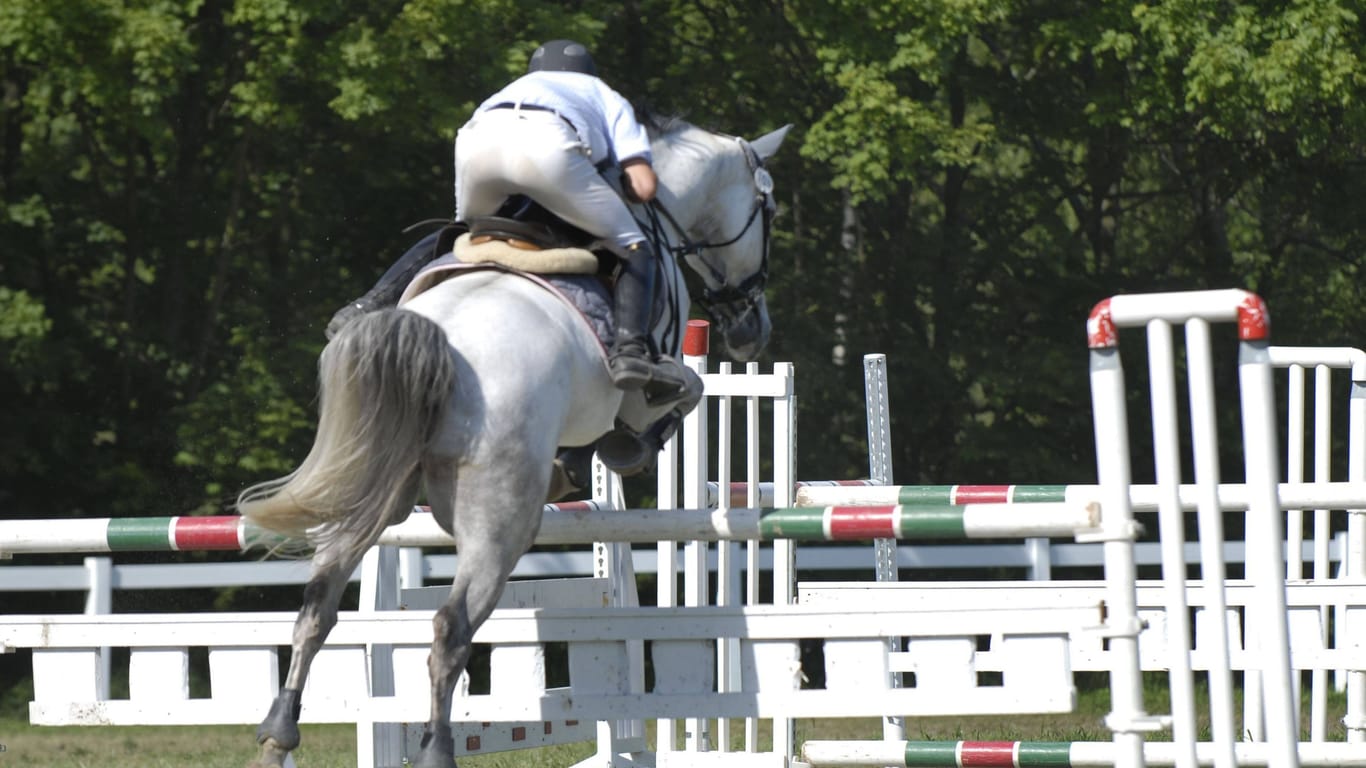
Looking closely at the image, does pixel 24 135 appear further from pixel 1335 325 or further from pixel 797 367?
pixel 1335 325

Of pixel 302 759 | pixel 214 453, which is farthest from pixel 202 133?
pixel 302 759

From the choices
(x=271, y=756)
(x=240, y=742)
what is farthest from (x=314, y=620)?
(x=240, y=742)

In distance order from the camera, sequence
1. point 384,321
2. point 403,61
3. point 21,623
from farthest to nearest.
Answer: point 403,61 < point 21,623 < point 384,321

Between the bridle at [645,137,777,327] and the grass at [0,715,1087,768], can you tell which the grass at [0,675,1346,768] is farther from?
the bridle at [645,137,777,327]

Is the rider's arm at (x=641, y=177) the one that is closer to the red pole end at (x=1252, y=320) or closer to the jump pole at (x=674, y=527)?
the jump pole at (x=674, y=527)

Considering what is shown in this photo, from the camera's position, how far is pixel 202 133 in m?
15.1

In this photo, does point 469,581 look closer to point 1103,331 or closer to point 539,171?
point 539,171

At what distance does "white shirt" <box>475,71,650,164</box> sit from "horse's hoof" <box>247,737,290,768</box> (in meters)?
1.60

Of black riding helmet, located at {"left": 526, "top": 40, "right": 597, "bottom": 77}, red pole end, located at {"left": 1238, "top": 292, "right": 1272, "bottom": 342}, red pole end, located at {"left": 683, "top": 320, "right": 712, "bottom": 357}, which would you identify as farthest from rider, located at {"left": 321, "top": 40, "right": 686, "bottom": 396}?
red pole end, located at {"left": 1238, "top": 292, "right": 1272, "bottom": 342}

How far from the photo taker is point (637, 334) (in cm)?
446

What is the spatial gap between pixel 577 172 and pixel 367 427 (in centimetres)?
90

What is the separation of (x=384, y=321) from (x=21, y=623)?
1.29 meters

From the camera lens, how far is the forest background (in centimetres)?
1302

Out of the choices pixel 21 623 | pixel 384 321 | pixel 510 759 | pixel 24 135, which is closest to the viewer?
pixel 384 321
